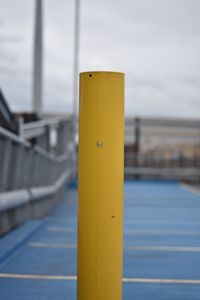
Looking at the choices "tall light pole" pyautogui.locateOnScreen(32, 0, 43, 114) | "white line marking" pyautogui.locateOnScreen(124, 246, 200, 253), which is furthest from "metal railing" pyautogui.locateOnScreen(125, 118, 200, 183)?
"white line marking" pyautogui.locateOnScreen(124, 246, 200, 253)

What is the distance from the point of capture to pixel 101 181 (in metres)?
3.10

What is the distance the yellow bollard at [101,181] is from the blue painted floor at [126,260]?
1277 mm

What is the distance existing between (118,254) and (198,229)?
597 cm

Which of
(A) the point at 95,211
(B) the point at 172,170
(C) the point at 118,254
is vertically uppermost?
(A) the point at 95,211

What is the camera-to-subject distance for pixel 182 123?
85.4ft

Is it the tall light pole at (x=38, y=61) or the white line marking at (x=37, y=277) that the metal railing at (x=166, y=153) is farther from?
the white line marking at (x=37, y=277)

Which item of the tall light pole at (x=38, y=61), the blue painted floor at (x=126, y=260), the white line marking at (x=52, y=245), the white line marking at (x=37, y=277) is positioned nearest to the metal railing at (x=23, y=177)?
the blue painted floor at (x=126, y=260)

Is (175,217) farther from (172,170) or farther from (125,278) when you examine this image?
(172,170)

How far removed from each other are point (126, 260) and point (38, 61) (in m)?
14.7

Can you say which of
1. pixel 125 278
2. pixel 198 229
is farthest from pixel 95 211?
pixel 198 229

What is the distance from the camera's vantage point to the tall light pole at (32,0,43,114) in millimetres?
19281

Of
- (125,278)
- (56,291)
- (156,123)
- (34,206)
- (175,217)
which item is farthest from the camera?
(156,123)

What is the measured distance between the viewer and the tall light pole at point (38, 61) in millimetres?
19281

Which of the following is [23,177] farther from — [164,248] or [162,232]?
[164,248]
